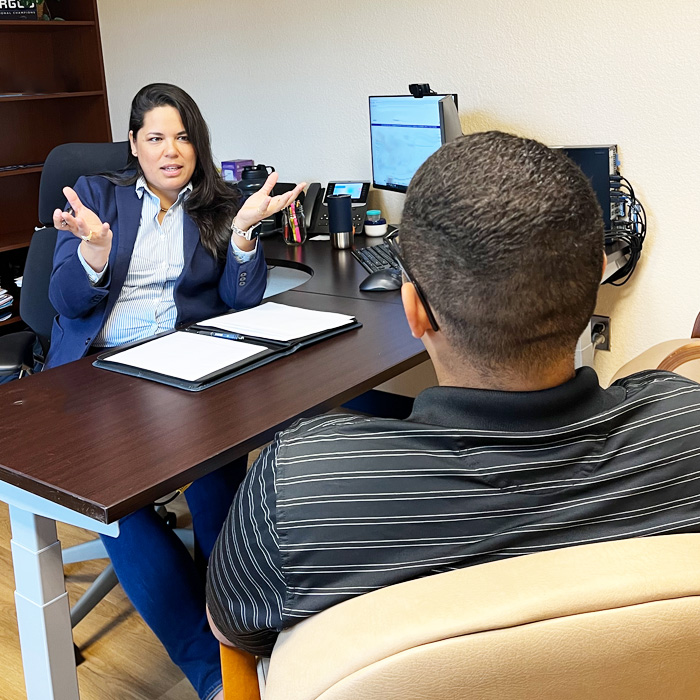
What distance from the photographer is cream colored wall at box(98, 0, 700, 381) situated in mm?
2338

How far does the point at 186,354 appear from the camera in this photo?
166 cm

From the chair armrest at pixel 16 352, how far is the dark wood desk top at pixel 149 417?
48 centimetres

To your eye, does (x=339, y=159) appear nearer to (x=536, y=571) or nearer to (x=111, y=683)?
(x=111, y=683)

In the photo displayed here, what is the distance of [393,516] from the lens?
80 cm

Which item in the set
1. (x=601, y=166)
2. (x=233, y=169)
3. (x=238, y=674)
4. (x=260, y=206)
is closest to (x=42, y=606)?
(x=238, y=674)

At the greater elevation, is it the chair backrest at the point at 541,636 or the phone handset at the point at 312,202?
the phone handset at the point at 312,202

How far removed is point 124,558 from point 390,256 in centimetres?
124

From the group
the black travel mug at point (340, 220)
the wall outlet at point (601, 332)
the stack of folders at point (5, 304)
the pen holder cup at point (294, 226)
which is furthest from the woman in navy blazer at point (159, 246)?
the stack of folders at point (5, 304)

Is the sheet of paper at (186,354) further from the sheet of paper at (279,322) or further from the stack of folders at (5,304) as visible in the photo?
the stack of folders at (5,304)

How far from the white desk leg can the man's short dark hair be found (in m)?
0.86

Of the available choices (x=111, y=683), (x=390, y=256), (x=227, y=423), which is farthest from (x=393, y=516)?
(x=390, y=256)

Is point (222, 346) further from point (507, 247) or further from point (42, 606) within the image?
point (507, 247)

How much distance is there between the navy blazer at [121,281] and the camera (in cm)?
196

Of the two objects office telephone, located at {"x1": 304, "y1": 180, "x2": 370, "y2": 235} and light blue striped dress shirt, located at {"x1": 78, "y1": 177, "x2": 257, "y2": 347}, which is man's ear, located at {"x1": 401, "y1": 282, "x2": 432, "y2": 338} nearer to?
light blue striped dress shirt, located at {"x1": 78, "y1": 177, "x2": 257, "y2": 347}
